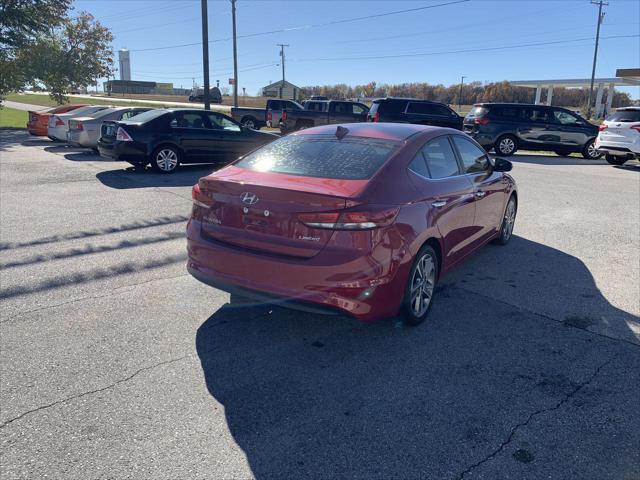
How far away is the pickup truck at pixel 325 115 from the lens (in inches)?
880

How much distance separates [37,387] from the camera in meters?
3.12

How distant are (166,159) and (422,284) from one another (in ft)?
29.0

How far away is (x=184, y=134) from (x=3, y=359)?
8926mm

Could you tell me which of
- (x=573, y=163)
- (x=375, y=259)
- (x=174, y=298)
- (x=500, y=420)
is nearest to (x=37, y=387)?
(x=174, y=298)

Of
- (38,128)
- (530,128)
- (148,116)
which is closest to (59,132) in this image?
(38,128)

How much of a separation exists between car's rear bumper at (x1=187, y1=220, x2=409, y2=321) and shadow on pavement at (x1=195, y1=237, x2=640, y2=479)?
1.34 feet

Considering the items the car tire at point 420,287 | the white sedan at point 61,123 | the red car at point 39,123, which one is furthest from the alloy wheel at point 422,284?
the red car at point 39,123

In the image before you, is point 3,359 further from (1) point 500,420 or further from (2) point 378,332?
(1) point 500,420

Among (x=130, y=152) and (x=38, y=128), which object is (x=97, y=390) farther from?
(x=38, y=128)

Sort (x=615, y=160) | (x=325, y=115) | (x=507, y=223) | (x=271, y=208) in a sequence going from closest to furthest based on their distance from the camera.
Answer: (x=271, y=208)
(x=507, y=223)
(x=615, y=160)
(x=325, y=115)

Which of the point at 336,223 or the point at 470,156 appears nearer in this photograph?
the point at 336,223

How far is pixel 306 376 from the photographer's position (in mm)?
3352

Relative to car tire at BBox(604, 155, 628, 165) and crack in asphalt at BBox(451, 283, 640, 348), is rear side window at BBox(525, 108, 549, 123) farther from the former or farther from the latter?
crack in asphalt at BBox(451, 283, 640, 348)

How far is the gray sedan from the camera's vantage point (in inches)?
591
